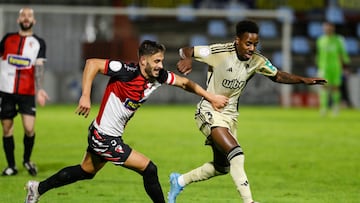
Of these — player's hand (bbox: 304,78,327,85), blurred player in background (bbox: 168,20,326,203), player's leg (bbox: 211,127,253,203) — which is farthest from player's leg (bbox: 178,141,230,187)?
player's hand (bbox: 304,78,327,85)

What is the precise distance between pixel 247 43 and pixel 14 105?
4.22 m

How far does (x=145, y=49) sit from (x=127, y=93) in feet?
1.49

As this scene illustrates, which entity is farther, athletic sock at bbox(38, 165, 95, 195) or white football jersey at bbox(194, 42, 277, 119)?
white football jersey at bbox(194, 42, 277, 119)

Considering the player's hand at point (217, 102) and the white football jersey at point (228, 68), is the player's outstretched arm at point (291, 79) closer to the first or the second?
the white football jersey at point (228, 68)

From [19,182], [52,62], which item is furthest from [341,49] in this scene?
[19,182]

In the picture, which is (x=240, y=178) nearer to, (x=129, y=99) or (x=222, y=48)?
(x=129, y=99)

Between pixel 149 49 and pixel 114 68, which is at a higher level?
pixel 149 49

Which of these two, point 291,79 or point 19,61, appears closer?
point 291,79

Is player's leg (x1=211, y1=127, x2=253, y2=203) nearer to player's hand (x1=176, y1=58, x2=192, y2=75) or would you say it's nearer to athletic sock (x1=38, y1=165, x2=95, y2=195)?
player's hand (x1=176, y1=58, x2=192, y2=75)

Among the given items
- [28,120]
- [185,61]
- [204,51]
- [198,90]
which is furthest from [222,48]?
[28,120]

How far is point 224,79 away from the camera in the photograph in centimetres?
929

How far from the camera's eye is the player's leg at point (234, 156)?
337 inches

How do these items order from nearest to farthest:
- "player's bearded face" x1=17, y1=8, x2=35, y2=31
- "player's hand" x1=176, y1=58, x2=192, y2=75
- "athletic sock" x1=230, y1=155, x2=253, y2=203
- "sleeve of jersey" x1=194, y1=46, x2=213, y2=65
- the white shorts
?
"athletic sock" x1=230, y1=155, x2=253, y2=203 < "player's hand" x1=176, y1=58, x2=192, y2=75 < the white shorts < "sleeve of jersey" x1=194, y1=46, x2=213, y2=65 < "player's bearded face" x1=17, y1=8, x2=35, y2=31

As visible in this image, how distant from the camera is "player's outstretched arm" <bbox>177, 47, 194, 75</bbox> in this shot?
8.71m
